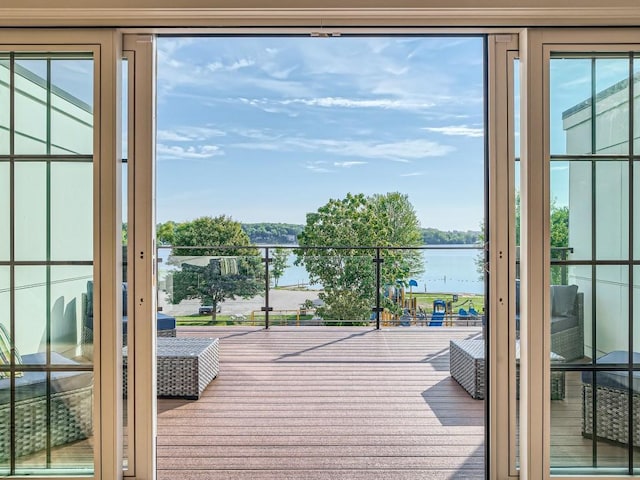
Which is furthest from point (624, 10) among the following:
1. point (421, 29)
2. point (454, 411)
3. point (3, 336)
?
point (3, 336)

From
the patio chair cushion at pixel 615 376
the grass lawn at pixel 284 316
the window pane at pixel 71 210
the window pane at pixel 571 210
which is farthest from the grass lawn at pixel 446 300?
the window pane at pixel 71 210

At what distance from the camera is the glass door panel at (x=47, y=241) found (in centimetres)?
216

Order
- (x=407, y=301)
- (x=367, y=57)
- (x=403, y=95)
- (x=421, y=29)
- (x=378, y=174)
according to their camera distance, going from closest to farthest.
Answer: (x=421, y=29) → (x=407, y=301) → (x=367, y=57) → (x=403, y=95) → (x=378, y=174)

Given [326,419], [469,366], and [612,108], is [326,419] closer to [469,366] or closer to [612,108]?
[469,366]

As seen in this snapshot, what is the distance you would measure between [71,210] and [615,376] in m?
2.84

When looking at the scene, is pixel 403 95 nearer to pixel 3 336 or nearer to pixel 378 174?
pixel 378 174

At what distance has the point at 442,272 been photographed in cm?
590

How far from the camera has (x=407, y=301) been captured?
5.92m

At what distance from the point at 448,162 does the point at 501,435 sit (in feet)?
24.0

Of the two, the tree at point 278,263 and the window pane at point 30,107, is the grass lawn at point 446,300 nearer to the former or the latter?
the tree at point 278,263

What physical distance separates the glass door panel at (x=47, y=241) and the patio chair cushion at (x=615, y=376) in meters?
2.52

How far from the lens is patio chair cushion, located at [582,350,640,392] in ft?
7.17

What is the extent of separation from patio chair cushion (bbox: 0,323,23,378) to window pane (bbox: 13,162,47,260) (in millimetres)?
379

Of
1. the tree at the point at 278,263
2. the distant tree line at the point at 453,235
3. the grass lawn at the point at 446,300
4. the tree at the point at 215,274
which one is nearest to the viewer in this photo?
the tree at the point at 215,274
